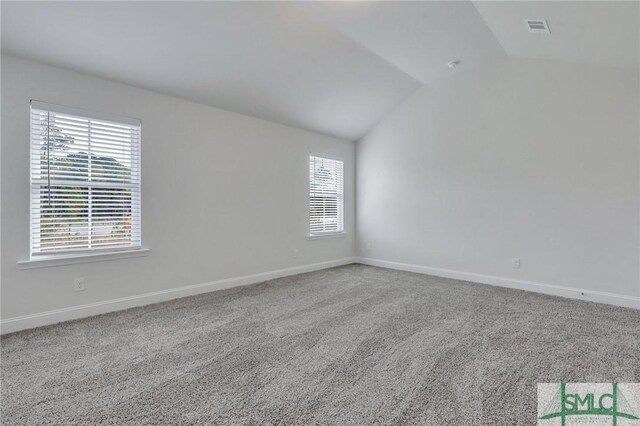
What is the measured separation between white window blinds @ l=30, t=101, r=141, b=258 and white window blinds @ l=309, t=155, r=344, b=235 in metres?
2.69

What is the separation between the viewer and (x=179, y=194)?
3889 millimetres

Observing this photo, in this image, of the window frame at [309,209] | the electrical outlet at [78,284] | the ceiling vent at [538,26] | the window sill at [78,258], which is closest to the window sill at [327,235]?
the window frame at [309,209]

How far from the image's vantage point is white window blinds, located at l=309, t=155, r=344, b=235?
5.55m

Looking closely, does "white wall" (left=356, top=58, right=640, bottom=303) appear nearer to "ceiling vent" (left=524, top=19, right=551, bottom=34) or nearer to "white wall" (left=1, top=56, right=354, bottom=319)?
"ceiling vent" (left=524, top=19, right=551, bottom=34)

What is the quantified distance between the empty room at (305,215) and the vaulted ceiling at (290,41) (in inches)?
1.0

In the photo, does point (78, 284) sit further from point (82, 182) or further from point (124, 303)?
point (82, 182)

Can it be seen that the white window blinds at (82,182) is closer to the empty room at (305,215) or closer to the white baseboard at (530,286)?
the empty room at (305,215)

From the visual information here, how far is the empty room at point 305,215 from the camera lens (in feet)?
6.66

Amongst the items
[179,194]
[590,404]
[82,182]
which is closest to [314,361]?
[590,404]

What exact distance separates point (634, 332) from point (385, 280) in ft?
8.59

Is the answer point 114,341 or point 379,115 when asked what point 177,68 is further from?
point 379,115

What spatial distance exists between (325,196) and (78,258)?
11.8ft

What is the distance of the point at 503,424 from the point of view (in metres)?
1.66

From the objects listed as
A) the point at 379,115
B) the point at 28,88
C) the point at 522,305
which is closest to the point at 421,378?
the point at 522,305
